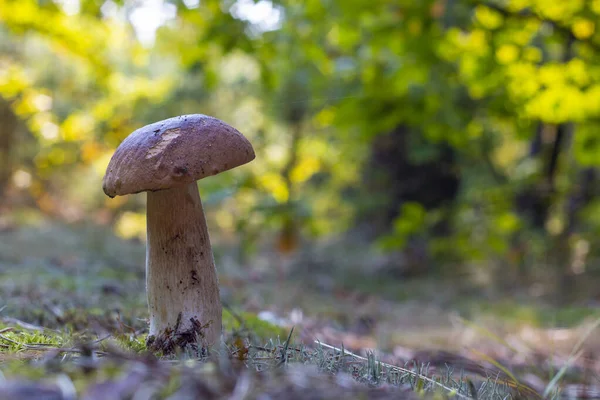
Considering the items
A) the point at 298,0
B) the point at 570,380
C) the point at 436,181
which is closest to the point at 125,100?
the point at 298,0

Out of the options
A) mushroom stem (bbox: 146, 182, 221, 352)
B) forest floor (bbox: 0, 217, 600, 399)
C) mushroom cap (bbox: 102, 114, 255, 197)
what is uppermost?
mushroom cap (bbox: 102, 114, 255, 197)

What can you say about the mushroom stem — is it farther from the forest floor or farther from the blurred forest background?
the blurred forest background

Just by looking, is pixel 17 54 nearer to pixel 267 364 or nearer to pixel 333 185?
pixel 333 185

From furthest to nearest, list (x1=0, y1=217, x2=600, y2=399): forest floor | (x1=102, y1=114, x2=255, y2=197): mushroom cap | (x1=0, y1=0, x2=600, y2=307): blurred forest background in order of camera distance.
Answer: (x1=0, y1=0, x2=600, y2=307): blurred forest background, (x1=102, y1=114, x2=255, y2=197): mushroom cap, (x1=0, y1=217, x2=600, y2=399): forest floor

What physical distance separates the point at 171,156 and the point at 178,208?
33 centimetres

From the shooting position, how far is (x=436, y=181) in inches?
338

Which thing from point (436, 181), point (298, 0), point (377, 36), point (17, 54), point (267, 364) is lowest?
point (267, 364)

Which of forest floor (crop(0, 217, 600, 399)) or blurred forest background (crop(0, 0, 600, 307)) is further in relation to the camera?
blurred forest background (crop(0, 0, 600, 307))

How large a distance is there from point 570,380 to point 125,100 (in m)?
7.19

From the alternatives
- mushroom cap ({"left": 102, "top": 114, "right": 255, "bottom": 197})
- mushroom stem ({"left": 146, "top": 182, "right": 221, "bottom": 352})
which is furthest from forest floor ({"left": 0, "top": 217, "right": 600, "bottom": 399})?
mushroom cap ({"left": 102, "top": 114, "right": 255, "bottom": 197})

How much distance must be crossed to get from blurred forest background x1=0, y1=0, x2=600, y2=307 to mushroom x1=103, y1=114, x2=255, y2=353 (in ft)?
7.59

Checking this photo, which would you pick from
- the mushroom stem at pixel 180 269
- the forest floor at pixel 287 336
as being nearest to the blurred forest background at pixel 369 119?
the forest floor at pixel 287 336

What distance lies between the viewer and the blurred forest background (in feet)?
15.6

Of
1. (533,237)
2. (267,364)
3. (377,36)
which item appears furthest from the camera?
(533,237)
